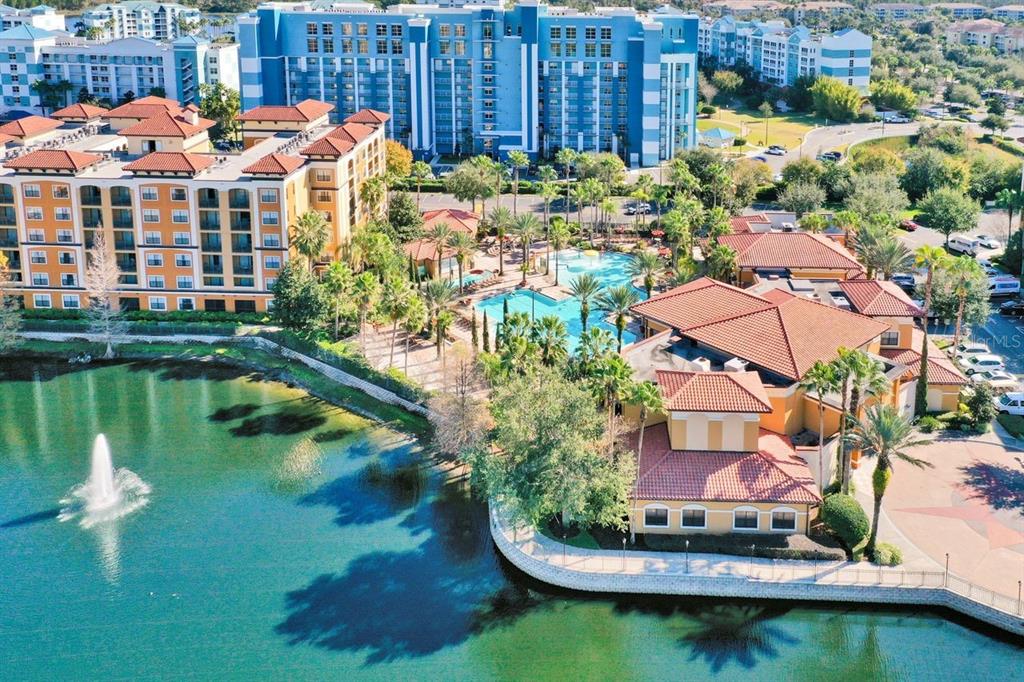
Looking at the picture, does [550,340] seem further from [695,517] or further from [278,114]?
[278,114]

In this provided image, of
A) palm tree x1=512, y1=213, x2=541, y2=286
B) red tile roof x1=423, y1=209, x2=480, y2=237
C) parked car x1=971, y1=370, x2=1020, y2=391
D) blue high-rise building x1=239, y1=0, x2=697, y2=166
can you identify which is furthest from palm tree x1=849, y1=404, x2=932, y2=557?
blue high-rise building x1=239, y1=0, x2=697, y2=166

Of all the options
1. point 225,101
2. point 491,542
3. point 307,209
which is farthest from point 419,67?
point 491,542

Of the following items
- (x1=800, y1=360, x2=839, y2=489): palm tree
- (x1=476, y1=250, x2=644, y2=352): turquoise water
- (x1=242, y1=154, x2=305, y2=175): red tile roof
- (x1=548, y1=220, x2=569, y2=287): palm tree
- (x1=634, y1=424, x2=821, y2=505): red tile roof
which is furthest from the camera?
(x1=548, y1=220, x2=569, y2=287): palm tree

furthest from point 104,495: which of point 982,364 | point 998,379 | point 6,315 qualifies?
point 982,364

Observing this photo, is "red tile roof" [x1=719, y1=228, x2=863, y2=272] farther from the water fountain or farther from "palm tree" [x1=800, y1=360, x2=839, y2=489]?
the water fountain

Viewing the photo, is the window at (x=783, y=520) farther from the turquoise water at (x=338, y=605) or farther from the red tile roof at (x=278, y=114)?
the red tile roof at (x=278, y=114)

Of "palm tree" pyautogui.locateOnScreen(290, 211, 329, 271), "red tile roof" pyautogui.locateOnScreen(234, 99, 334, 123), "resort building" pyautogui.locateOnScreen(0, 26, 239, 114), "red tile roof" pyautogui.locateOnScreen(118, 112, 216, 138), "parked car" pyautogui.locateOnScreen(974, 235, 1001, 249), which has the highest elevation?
"resort building" pyautogui.locateOnScreen(0, 26, 239, 114)

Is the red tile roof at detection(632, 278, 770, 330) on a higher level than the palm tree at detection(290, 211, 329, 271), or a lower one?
lower
